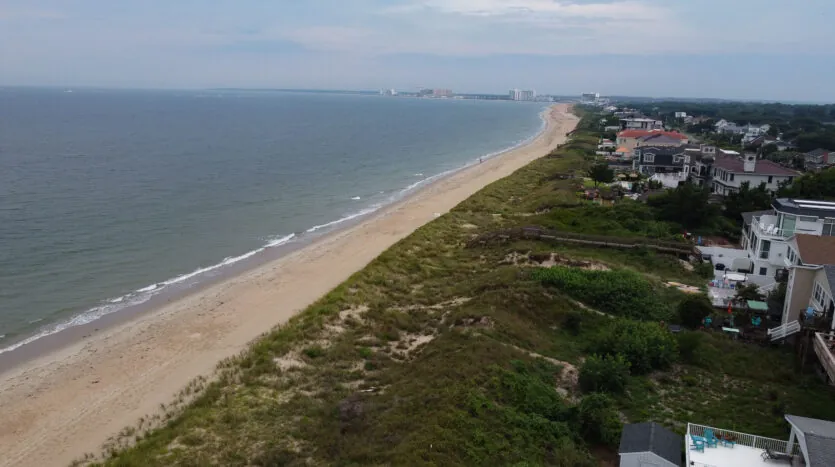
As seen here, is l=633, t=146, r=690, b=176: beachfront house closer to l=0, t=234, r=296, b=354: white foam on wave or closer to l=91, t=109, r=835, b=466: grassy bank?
l=91, t=109, r=835, b=466: grassy bank

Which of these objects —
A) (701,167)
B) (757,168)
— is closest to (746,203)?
(757,168)

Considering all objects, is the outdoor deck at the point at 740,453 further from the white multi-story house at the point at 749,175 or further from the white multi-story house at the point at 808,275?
the white multi-story house at the point at 749,175

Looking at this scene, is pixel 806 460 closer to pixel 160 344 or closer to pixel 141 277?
pixel 160 344

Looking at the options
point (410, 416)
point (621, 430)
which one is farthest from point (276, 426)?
point (621, 430)

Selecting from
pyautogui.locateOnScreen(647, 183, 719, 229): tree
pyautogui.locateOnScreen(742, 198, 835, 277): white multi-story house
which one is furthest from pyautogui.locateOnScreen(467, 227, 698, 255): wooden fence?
pyautogui.locateOnScreen(647, 183, 719, 229): tree

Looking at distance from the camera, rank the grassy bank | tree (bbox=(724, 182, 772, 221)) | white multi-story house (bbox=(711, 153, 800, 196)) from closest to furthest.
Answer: the grassy bank
tree (bbox=(724, 182, 772, 221))
white multi-story house (bbox=(711, 153, 800, 196))

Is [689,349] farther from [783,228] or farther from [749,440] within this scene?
[783,228]

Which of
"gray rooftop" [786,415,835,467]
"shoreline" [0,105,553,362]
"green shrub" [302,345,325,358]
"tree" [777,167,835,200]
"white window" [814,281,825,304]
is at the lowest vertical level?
"shoreline" [0,105,553,362]
